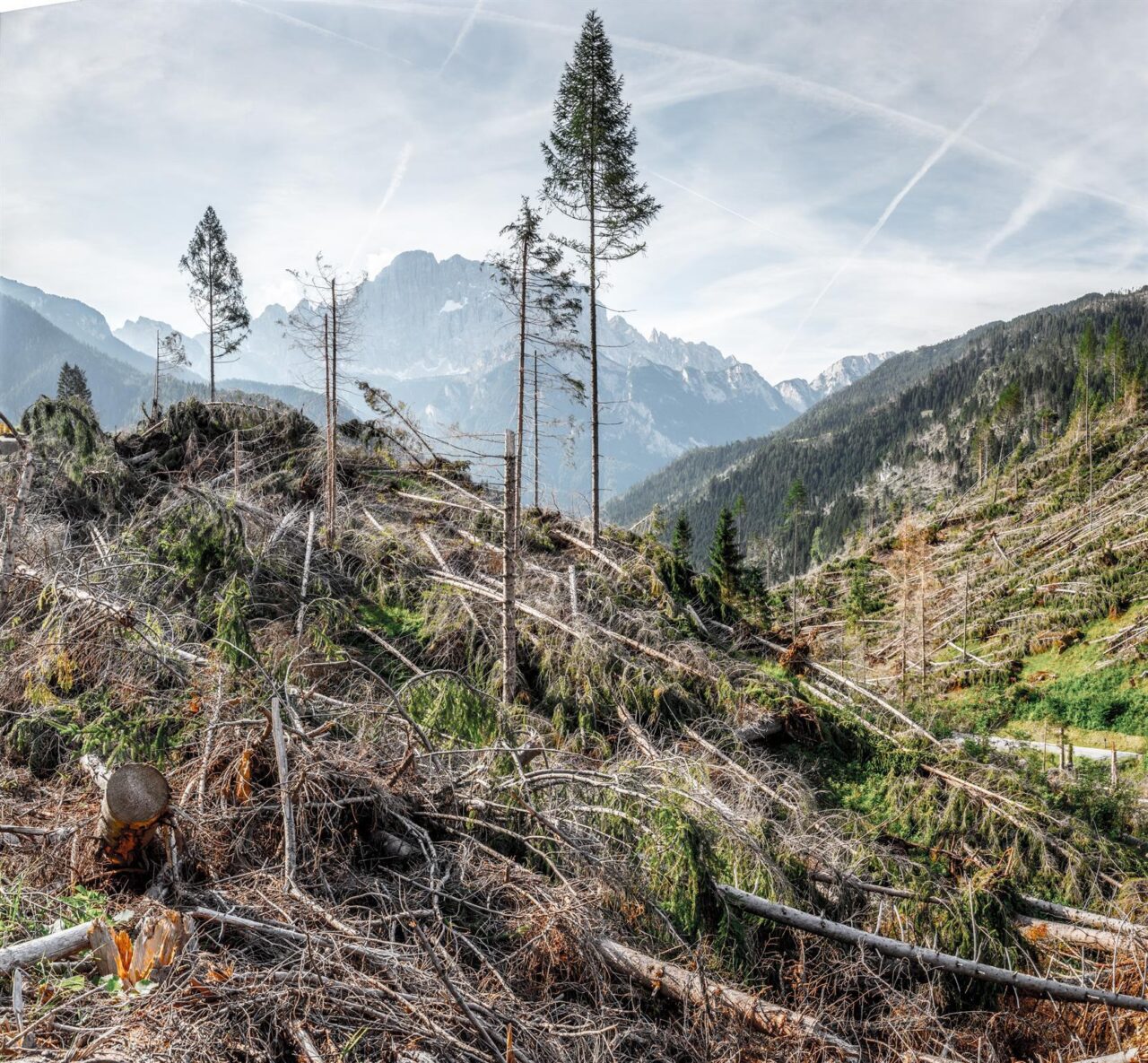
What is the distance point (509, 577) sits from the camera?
737 cm

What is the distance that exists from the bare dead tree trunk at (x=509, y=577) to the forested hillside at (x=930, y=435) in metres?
70.4

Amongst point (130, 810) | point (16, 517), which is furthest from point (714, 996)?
point (16, 517)

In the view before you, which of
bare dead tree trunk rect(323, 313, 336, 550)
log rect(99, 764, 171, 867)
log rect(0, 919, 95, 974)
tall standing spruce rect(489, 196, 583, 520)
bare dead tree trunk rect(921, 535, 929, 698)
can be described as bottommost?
bare dead tree trunk rect(921, 535, 929, 698)

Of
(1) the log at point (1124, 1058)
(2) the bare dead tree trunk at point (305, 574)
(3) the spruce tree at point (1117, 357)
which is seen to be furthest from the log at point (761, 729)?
(3) the spruce tree at point (1117, 357)

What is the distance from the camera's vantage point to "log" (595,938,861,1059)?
11.9ft

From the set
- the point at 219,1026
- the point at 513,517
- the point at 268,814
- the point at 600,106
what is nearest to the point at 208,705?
the point at 268,814

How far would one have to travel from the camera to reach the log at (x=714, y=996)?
11.9 ft

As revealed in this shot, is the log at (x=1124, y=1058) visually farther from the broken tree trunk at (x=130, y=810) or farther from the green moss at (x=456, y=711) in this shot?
the broken tree trunk at (x=130, y=810)

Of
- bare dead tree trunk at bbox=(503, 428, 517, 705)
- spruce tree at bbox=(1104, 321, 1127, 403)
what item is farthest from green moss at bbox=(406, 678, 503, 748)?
spruce tree at bbox=(1104, 321, 1127, 403)

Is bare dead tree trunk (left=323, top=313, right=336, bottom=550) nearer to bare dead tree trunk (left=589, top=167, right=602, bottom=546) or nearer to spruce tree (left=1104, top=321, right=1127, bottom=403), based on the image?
bare dead tree trunk (left=589, top=167, right=602, bottom=546)

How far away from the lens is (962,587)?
38.2m

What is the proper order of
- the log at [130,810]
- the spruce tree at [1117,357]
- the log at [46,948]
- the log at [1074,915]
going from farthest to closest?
1. the spruce tree at [1117,357]
2. the log at [1074,915]
3. the log at [130,810]
4. the log at [46,948]

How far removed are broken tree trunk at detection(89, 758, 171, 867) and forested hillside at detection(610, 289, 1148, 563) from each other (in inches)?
2946

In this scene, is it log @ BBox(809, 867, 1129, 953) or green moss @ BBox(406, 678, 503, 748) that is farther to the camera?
green moss @ BBox(406, 678, 503, 748)
